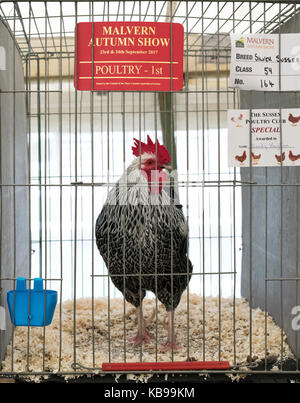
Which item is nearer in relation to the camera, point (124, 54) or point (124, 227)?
point (124, 54)

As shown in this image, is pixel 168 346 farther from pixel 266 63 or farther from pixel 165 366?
pixel 266 63

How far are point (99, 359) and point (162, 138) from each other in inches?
73.9

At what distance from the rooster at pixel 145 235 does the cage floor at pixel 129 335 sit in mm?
123

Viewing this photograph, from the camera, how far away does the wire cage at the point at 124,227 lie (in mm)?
2104

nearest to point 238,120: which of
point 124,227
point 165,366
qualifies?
point 124,227

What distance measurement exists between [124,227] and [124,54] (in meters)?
0.72

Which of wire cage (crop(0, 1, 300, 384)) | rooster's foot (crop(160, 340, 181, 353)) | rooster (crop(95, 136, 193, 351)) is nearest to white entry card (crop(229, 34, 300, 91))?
wire cage (crop(0, 1, 300, 384))

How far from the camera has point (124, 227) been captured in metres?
2.23

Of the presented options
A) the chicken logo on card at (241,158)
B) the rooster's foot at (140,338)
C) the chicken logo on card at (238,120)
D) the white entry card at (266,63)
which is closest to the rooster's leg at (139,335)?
the rooster's foot at (140,338)

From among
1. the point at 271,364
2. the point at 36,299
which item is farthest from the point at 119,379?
the point at 271,364

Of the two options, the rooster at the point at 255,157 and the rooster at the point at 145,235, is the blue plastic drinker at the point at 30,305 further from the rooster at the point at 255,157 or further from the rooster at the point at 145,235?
the rooster at the point at 255,157

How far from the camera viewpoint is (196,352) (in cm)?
241

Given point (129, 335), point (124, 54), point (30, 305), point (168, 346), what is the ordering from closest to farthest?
point (124, 54) < point (30, 305) < point (168, 346) < point (129, 335)
